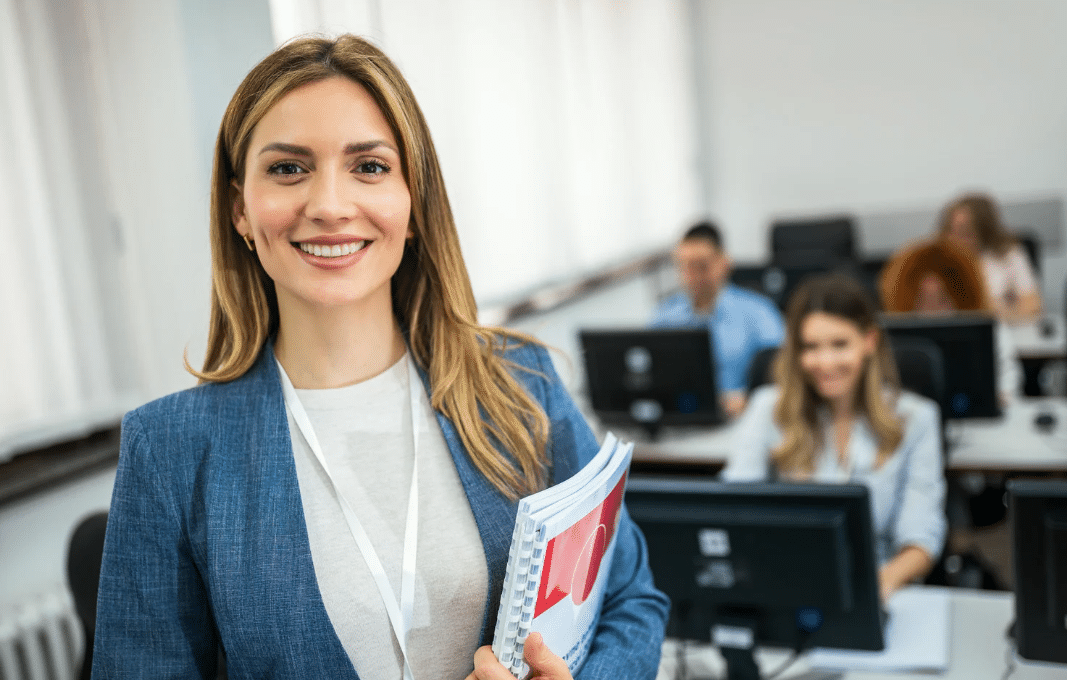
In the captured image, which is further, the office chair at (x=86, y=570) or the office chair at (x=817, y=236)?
the office chair at (x=817, y=236)

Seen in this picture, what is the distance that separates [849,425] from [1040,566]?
1.02 metres

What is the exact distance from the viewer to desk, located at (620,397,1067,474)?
296cm

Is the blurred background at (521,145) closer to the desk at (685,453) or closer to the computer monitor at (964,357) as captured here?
the desk at (685,453)

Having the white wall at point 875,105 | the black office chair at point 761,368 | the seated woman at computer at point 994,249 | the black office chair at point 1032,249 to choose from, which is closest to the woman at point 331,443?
the black office chair at point 761,368

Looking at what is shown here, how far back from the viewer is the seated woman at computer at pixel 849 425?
2377 mm

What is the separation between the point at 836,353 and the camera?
8.15ft

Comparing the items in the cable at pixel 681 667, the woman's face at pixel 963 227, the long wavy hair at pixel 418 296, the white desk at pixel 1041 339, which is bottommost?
the cable at pixel 681 667

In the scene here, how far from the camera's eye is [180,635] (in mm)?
937

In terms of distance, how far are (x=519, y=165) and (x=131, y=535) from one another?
362cm

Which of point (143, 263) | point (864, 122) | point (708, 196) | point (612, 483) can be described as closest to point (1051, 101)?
point (864, 122)

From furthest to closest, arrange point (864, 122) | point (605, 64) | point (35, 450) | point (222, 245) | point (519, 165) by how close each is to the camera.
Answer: point (864, 122), point (605, 64), point (519, 165), point (35, 450), point (222, 245)

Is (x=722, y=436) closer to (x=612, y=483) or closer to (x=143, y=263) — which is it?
(x=143, y=263)

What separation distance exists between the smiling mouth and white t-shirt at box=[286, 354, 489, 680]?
17cm

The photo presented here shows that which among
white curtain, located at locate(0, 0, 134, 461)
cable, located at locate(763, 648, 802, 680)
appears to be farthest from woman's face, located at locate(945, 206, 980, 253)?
white curtain, located at locate(0, 0, 134, 461)
